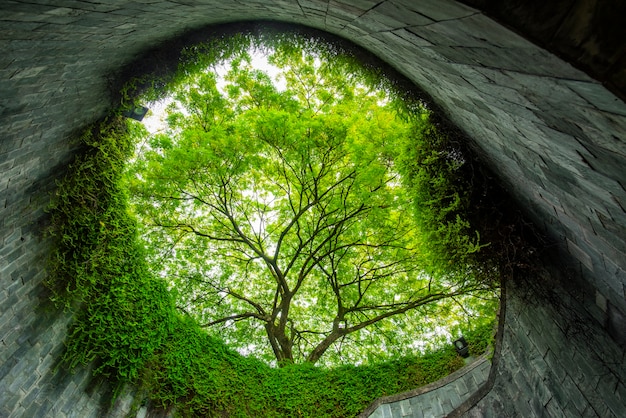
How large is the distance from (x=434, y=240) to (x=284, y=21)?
3.40 metres

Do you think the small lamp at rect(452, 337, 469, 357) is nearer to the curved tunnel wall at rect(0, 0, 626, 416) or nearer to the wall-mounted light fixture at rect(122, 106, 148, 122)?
the curved tunnel wall at rect(0, 0, 626, 416)

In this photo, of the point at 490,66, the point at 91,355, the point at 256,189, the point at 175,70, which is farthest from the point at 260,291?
the point at 490,66

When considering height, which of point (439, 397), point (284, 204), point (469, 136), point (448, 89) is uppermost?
point (284, 204)

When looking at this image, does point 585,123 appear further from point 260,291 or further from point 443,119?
point 260,291

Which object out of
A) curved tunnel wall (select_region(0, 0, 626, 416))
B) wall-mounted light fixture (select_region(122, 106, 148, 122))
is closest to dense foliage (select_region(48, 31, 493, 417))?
wall-mounted light fixture (select_region(122, 106, 148, 122))

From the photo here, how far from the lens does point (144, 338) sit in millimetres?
5168

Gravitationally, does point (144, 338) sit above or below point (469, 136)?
below

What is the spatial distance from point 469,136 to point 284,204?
273 inches

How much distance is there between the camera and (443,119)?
3.81 m

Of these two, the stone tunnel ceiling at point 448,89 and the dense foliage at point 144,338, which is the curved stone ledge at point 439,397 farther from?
the stone tunnel ceiling at point 448,89

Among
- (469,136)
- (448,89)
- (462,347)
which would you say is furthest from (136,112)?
(462,347)

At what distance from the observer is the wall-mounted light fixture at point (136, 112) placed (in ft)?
16.8

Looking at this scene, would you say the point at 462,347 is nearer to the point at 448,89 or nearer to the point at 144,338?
the point at 448,89

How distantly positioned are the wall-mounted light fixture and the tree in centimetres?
188
